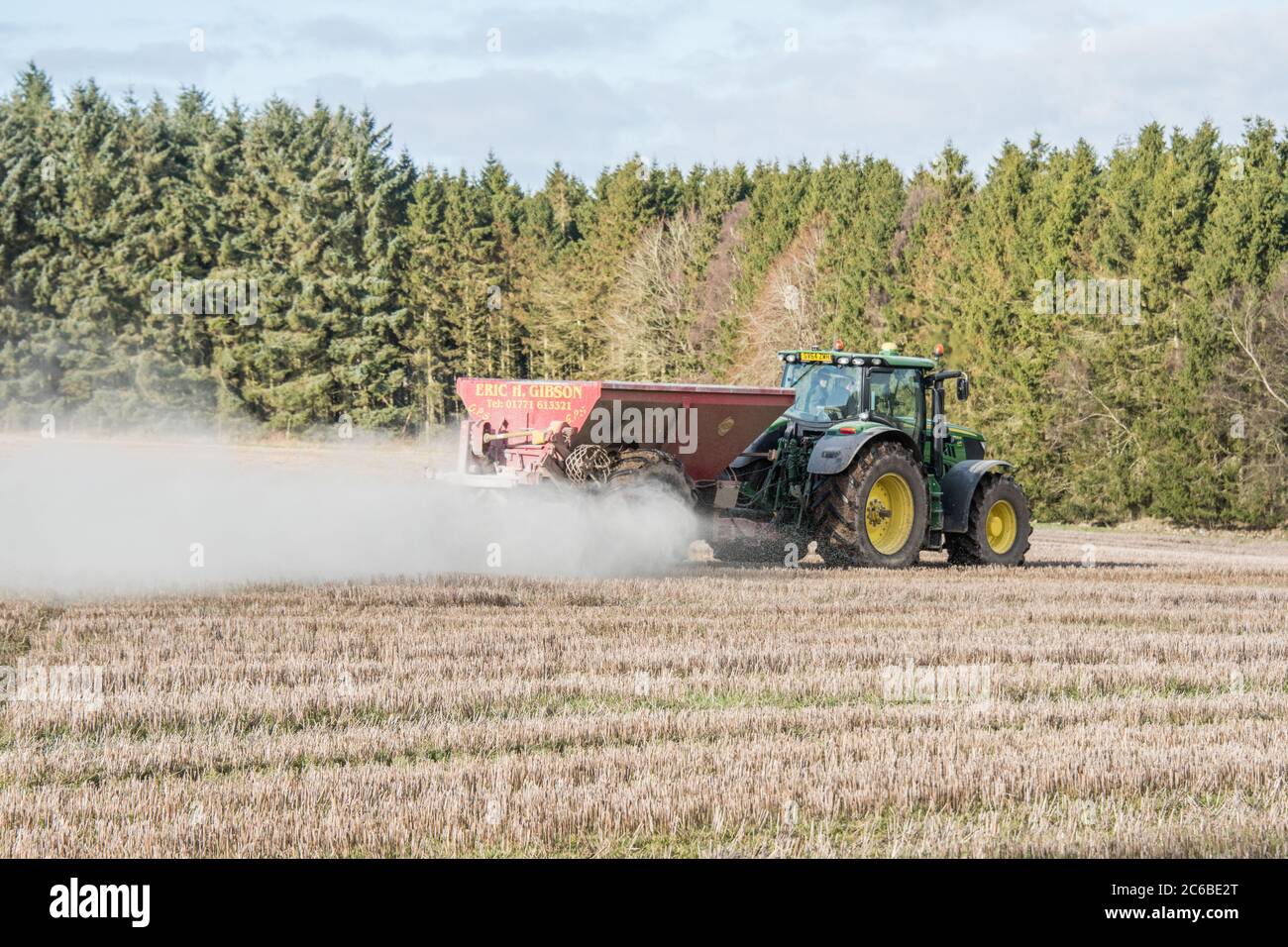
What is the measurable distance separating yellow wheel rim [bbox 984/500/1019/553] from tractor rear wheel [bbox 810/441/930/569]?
5.45 feet

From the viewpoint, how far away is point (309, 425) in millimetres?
54031

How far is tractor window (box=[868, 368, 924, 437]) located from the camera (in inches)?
664

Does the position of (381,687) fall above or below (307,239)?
below

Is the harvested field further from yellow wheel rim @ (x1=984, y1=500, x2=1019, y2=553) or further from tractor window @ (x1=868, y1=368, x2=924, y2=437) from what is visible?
yellow wheel rim @ (x1=984, y1=500, x2=1019, y2=553)

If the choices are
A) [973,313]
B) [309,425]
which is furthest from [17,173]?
[973,313]

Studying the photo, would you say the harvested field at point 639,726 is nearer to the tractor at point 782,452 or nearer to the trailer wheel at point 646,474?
the trailer wheel at point 646,474

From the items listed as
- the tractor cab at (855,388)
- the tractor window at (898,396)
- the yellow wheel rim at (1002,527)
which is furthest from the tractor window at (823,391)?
the yellow wheel rim at (1002,527)

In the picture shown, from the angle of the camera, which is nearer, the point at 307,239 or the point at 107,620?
the point at 107,620

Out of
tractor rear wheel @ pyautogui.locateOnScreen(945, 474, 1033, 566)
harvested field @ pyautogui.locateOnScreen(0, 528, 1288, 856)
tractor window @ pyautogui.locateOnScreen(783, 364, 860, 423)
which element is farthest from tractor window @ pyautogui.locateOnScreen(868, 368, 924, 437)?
harvested field @ pyautogui.locateOnScreen(0, 528, 1288, 856)

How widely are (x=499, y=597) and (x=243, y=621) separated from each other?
103 inches

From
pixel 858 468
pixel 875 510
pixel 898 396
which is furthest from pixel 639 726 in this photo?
pixel 898 396

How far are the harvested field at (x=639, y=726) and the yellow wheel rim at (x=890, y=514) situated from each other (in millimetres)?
3298

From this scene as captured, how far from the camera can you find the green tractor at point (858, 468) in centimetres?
1633

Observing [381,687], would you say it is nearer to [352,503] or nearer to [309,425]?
[352,503]
